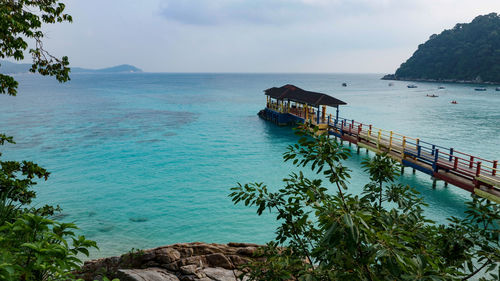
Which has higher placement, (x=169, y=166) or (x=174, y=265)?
(x=174, y=265)

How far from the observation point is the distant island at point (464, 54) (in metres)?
134

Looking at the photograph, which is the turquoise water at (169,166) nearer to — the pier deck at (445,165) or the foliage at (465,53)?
the pier deck at (445,165)

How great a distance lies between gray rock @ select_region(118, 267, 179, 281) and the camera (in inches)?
263

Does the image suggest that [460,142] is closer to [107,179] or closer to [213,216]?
[213,216]

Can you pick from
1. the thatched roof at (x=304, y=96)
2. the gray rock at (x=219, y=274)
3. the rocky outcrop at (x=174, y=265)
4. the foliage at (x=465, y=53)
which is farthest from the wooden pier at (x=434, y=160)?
the foliage at (x=465, y=53)

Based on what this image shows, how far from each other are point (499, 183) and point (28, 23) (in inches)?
769

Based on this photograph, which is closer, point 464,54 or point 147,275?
point 147,275

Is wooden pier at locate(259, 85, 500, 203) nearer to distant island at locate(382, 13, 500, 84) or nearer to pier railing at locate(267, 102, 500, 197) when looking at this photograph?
pier railing at locate(267, 102, 500, 197)

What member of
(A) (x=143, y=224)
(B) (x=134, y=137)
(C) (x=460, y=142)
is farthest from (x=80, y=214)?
(C) (x=460, y=142)

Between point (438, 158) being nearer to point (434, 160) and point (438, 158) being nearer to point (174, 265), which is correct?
point (434, 160)

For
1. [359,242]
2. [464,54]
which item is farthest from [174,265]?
[464,54]

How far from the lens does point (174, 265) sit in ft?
27.0

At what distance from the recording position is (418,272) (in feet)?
7.80

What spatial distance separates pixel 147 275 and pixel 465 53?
18479 cm
